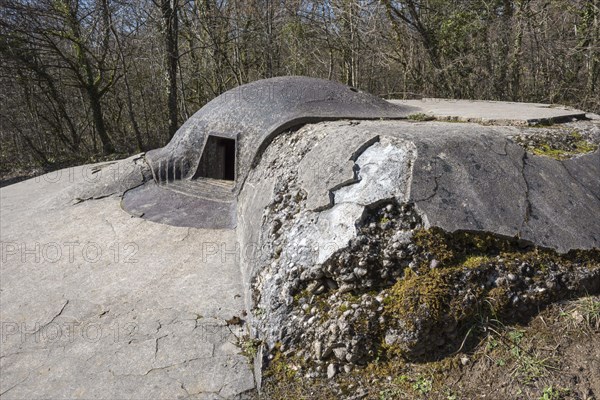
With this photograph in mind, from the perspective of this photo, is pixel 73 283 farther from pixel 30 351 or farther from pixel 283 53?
pixel 283 53

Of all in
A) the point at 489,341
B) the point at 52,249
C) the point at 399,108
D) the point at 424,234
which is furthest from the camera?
the point at 399,108

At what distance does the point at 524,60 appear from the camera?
9031mm

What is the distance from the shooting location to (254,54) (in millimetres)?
11672

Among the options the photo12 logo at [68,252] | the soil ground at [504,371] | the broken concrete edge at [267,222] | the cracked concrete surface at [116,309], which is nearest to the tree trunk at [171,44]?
the cracked concrete surface at [116,309]

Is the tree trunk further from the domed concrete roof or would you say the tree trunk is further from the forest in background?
the domed concrete roof

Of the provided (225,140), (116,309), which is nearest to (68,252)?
(116,309)

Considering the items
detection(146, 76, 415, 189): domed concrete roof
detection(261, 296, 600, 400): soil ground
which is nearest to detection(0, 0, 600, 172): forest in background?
detection(146, 76, 415, 189): domed concrete roof

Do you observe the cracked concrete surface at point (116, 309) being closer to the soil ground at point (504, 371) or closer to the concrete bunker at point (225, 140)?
the concrete bunker at point (225, 140)

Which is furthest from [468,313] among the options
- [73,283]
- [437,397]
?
[73,283]

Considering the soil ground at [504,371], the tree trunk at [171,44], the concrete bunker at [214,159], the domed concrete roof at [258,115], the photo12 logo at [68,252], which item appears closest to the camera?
the soil ground at [504,371]

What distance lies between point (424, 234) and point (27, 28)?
993 cm

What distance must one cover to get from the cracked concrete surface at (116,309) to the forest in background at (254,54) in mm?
5647

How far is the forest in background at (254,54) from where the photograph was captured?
885cm

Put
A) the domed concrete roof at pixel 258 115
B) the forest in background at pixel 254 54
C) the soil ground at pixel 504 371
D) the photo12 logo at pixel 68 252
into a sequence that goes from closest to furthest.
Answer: the soil ground at pixel 504 371, the photo12 logo at pixel 68 252, the domed concrete roof at pixel 258 115, the forest in background at pixel 254 54
